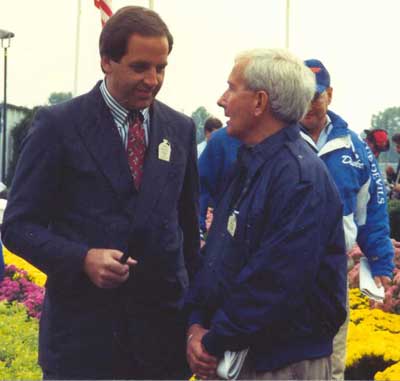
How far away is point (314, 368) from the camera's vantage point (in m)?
3.14

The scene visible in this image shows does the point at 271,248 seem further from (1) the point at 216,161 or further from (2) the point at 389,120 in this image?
(2) the point at 389,120

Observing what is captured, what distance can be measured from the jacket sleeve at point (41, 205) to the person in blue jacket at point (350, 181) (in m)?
1.80

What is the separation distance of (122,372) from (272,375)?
1.90ft

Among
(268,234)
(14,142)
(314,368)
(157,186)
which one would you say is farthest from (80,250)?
(14,142)

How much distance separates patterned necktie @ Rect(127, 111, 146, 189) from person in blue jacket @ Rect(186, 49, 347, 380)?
1.10 feet

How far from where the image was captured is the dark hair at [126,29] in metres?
3.26

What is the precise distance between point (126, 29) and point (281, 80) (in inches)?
22.9

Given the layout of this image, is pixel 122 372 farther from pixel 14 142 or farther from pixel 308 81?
pixel 14 142

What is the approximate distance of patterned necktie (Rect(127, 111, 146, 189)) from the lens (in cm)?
338

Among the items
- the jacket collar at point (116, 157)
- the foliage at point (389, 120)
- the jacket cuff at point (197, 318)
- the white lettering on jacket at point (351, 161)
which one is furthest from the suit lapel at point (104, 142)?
the foliage at point (389, 120)

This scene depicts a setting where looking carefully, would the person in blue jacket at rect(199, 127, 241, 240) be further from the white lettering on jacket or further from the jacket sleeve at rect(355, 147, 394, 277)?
the jacket sleeve at rect(355, 147, 394, 277)

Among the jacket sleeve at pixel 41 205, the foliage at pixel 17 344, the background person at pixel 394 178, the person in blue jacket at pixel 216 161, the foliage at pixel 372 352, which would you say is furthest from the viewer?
the background person at pixel 394 178

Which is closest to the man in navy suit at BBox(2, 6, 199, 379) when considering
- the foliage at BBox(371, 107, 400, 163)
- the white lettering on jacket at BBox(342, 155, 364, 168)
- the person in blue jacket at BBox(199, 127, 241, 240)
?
the person in blue jacket at BBox(199, 127, 241, 240)

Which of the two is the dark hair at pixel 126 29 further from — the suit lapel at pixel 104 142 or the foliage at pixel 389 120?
the foliage at pixel 389 120
